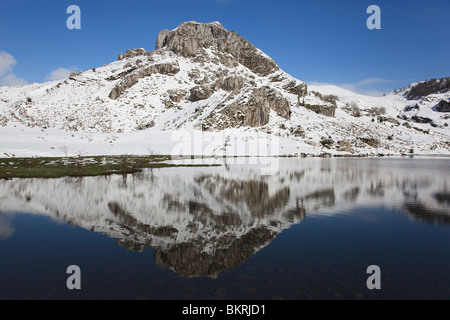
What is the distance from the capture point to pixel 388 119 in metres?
155

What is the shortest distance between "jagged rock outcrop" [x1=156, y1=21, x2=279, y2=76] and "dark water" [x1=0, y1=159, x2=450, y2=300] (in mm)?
156261

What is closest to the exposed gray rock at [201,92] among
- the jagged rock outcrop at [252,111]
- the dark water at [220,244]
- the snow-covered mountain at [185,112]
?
the snow-covered mountain at [185,112]

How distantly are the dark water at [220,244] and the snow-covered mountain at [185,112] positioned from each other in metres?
37.6

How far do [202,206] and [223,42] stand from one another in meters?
170

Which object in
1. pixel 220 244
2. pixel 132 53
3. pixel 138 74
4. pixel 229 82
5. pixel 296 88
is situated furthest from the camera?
pixel 132 53

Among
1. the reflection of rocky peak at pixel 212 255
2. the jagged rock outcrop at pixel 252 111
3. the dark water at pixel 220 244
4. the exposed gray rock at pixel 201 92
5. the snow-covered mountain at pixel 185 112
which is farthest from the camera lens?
the exposed gray rock at pixel 201 92

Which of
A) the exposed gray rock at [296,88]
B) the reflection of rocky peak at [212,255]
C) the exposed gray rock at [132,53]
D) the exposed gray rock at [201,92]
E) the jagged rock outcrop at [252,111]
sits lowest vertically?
the reflection of rocky peak at [212,255]

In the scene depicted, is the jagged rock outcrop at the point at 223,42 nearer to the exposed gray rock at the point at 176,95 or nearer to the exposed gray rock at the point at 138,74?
the exposed gray rock at the point at 138,74

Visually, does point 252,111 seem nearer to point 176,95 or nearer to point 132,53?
point 176,95

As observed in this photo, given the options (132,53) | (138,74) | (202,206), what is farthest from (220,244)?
(132,53)

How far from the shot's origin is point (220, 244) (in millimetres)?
12242

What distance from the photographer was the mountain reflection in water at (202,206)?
12086 millimetres
